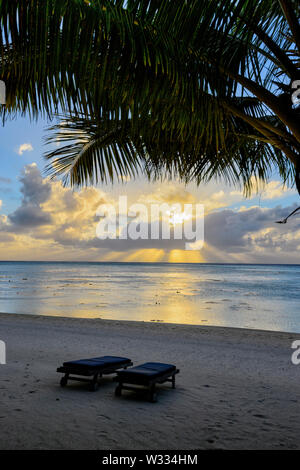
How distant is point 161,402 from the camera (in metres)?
4.51

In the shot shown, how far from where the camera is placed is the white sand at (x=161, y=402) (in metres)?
3.41

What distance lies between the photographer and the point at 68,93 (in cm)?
201

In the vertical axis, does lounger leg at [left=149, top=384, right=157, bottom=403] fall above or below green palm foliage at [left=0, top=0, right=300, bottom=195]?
below

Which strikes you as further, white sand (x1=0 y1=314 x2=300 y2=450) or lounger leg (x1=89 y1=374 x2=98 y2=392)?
lounger leg (x1=89 y1=374 x2=98 y2=392)

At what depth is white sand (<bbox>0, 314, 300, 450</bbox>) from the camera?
341cm
